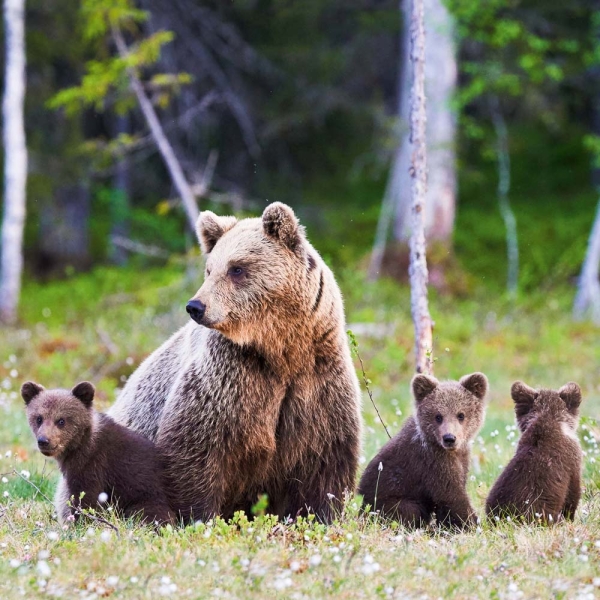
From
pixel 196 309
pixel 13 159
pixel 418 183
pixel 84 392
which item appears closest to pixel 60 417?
pixel 84 392

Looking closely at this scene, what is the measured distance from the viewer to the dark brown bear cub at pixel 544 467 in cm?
596

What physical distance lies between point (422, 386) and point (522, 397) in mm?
653

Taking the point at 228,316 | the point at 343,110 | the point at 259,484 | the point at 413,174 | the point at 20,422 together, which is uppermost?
the point at 343,110

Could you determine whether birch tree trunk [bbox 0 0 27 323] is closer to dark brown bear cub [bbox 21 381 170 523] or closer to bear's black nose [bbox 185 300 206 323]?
dark brown bear cub [bbox 21 381 170 523]

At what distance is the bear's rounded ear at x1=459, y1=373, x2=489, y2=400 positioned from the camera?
639cm

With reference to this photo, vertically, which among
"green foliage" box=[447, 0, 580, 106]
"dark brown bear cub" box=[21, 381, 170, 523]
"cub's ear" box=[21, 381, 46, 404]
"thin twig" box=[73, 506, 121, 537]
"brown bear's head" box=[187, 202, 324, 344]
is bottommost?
"thin twig" box=[73, 506, 121, 537]

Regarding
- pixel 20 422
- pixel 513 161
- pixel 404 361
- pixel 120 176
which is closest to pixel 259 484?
pixel 20 422

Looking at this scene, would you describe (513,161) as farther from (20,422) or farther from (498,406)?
(20,422)

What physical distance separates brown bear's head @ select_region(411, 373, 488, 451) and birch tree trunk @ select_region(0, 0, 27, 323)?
14.2m

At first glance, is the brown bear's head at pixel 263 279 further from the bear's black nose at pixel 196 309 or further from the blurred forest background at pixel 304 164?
the blurred forest background at pixel 304 164

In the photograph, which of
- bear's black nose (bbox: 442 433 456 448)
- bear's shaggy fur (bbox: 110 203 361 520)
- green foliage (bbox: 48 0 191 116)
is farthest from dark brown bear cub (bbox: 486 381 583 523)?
green foliage (bbox: 48 0 191 116)

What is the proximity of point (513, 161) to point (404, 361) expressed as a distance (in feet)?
72.4

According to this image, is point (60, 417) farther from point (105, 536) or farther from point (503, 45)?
point (503, 45)

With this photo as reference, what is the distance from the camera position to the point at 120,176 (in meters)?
25.7
